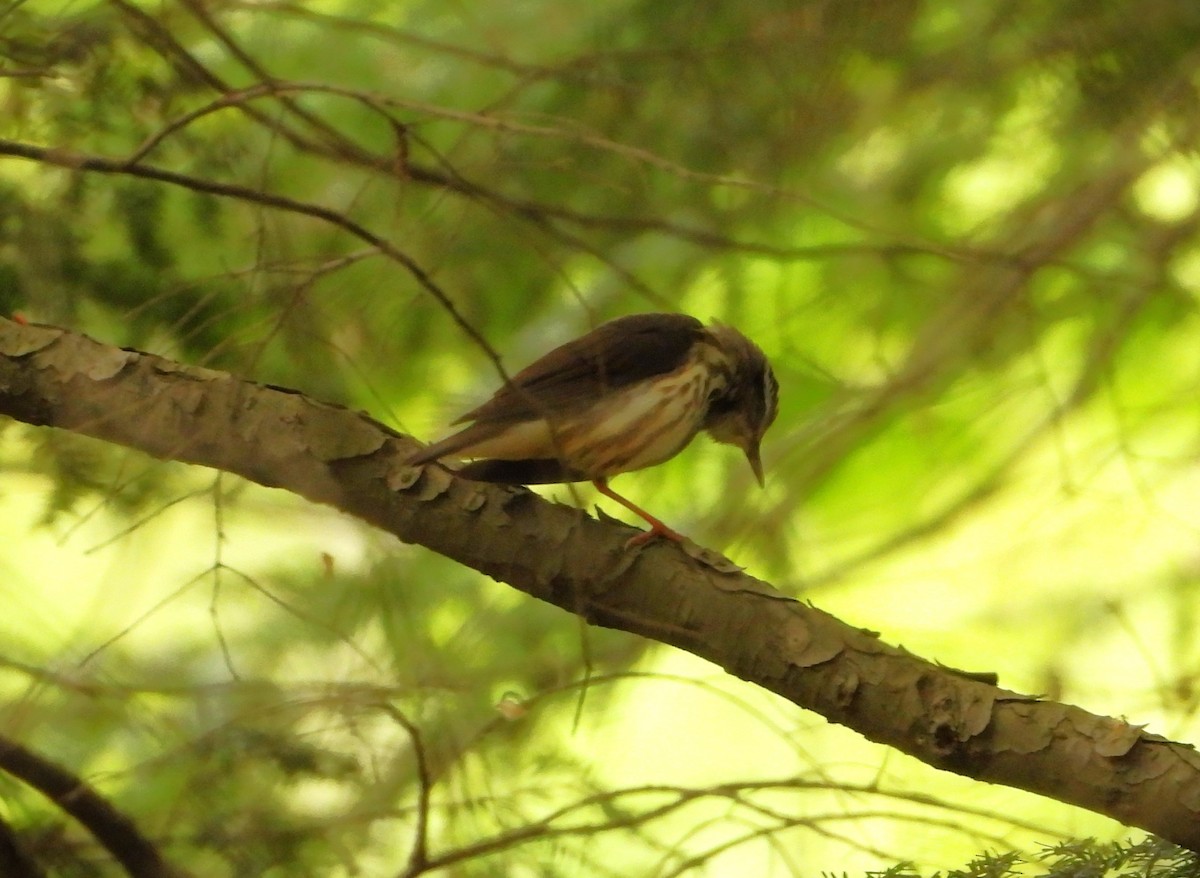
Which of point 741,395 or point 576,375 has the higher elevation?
point 741,395

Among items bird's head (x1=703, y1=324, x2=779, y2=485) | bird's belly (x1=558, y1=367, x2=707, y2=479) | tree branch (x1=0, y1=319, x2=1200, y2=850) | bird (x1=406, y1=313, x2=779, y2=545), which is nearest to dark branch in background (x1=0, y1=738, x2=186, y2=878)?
tree branch (x1=0, y1=319, x2=1200, y2=850)

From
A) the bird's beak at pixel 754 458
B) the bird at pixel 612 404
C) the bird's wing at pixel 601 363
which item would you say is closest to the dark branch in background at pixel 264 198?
the bird at pixel 612 404

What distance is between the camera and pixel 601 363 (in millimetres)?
2170

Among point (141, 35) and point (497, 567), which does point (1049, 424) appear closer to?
point (497, 567)

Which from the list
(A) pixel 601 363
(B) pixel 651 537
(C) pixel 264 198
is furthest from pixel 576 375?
(C) pixel 264 198

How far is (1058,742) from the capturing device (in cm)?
182

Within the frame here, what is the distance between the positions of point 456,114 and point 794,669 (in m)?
0.91

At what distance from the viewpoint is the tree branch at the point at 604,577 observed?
1800 millimetres

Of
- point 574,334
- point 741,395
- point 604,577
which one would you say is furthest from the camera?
point 574,334

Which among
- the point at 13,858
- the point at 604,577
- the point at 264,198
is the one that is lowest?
the point at 13,858

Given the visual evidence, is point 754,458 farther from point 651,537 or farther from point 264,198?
point 264,198

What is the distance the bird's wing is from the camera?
218cm

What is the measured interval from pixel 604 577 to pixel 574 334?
0.88 meters

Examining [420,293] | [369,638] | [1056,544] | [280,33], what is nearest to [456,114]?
[420,293]
